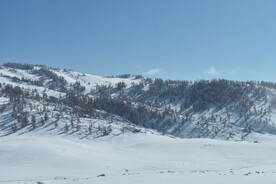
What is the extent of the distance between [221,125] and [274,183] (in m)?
161

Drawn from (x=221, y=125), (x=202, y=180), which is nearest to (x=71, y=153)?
(x=202, y=180)

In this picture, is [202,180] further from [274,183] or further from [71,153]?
[71,153]

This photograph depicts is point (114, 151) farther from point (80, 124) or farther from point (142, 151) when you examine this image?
point (80, 124)

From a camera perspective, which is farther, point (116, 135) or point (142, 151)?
point (116, 135)

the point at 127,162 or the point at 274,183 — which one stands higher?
the point at 274,183

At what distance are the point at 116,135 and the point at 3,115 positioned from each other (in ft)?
161

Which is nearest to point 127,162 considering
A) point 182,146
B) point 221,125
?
point 182,146

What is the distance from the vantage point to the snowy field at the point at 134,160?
4241 cm

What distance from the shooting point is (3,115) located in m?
132

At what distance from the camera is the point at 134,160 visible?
217 ft

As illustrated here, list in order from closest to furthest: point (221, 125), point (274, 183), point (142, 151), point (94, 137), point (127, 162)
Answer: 1. point (274, 183)
2. point (127, 162)
3. point (142, 151)
4. point (94, 137)
5. point (221, 125)

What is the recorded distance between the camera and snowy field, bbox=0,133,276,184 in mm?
42406

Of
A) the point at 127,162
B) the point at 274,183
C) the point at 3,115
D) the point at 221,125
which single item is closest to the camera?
the point at 274,183

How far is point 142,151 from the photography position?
82.6 metres
